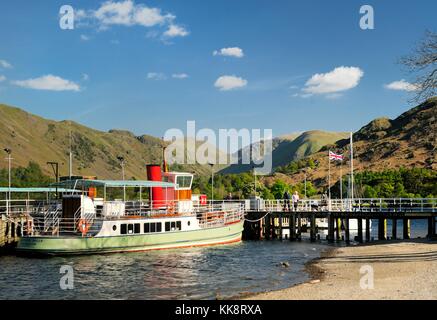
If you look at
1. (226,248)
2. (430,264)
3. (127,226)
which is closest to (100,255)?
(127,226)

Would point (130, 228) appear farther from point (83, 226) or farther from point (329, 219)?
point (329, 219)

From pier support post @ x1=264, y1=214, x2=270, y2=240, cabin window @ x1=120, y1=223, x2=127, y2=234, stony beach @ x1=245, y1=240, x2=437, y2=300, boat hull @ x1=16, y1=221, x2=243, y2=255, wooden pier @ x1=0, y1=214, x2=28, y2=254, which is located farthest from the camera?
pier support post @ x1=264, y1=214, x2=270, y2=240

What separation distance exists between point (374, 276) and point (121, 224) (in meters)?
24.2

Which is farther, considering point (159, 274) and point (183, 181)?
point (183, 181)

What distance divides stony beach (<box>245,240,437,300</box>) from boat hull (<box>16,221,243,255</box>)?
1462cm

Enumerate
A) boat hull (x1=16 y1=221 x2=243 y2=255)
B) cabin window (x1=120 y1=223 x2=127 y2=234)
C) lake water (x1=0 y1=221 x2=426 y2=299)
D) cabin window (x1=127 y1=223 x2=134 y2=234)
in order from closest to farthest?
lake water (x1=0 y1=221 x2=426 y2=299) < boat hull (x1=16 y1=221 x2=243 y2=255) < cabin window (x1=120 y1=223 x2=127 y2=234) < cabin window (x1=127 y1=223 x2=134 y2=234)

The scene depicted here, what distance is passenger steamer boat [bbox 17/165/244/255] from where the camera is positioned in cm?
4041

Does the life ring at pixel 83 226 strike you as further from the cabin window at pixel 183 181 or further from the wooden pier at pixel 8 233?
the cabin window at pixel 183 181

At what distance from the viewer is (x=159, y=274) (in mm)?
31844

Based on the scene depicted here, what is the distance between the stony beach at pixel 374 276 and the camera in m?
20.5

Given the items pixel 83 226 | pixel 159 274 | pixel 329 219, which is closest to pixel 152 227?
pixel 83 226

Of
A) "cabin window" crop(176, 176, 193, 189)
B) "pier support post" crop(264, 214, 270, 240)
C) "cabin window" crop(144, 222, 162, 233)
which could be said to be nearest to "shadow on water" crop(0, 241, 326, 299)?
"cabin window" crop(144, 222, 162, 233)

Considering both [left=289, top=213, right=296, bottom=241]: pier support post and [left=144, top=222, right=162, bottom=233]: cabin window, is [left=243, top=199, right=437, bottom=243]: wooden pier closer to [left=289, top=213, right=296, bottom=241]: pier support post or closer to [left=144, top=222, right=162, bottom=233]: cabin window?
[left=289, top=213, right=296, bottom=241]: pier support post

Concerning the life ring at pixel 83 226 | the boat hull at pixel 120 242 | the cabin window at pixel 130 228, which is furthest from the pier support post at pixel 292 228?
the life ring at pixel 83 226
